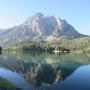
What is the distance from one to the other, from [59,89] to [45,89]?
200 inches

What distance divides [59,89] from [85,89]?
30.1 ft

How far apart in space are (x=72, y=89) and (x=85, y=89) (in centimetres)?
509

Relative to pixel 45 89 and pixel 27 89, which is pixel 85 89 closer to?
pixel 45 89

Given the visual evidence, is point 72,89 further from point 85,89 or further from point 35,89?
point 35,89

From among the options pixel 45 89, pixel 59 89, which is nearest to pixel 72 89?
pixel 59 89

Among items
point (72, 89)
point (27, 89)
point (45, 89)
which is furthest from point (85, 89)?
point (27, 89)

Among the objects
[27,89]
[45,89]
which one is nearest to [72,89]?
[45,89]

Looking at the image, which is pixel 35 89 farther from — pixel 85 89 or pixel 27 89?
pixel 85 89

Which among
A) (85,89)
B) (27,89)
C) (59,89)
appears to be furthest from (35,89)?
(85,89)

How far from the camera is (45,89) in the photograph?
7612 centimetres

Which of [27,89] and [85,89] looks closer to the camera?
[27,89]

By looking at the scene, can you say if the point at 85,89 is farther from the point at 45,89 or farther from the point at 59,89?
the point at 45,89

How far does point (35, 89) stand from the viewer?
246 ft

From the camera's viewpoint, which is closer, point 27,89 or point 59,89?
point 27,89
